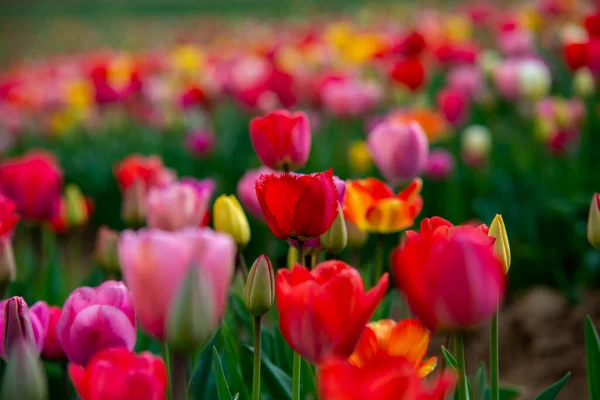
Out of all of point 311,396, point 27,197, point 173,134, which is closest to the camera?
point 311,396

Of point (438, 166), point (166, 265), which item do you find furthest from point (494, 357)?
point (438, 166)

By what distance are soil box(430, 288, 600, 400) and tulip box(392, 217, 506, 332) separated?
4.72 ft

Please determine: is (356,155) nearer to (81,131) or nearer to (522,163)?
(522,163)

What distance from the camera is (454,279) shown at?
0.65 m

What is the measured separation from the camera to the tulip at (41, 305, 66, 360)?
3.40 ft

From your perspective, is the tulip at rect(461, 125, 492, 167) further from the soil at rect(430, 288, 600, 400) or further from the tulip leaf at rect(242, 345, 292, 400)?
the tulip leaf at rect(242, 345, 292, 400)

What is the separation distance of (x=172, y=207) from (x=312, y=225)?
425mm

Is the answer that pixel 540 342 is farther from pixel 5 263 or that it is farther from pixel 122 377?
pixel 122 377

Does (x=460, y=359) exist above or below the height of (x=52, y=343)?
above

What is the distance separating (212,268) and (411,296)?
0.68 feet

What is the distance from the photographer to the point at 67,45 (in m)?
11.6

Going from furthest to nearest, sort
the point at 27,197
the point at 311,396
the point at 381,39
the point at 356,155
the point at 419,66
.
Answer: the point at 381,39
the point at 419,66
the point at 356,155
the point at 27,197
the point at 311,396

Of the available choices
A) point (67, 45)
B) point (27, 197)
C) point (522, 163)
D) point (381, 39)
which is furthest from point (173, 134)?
point (67, 45)

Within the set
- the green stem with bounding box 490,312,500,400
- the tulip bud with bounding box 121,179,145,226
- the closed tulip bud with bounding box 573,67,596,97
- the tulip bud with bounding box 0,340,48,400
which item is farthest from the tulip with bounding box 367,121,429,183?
the closed tulip bud with bounding box 573,67,596,97
